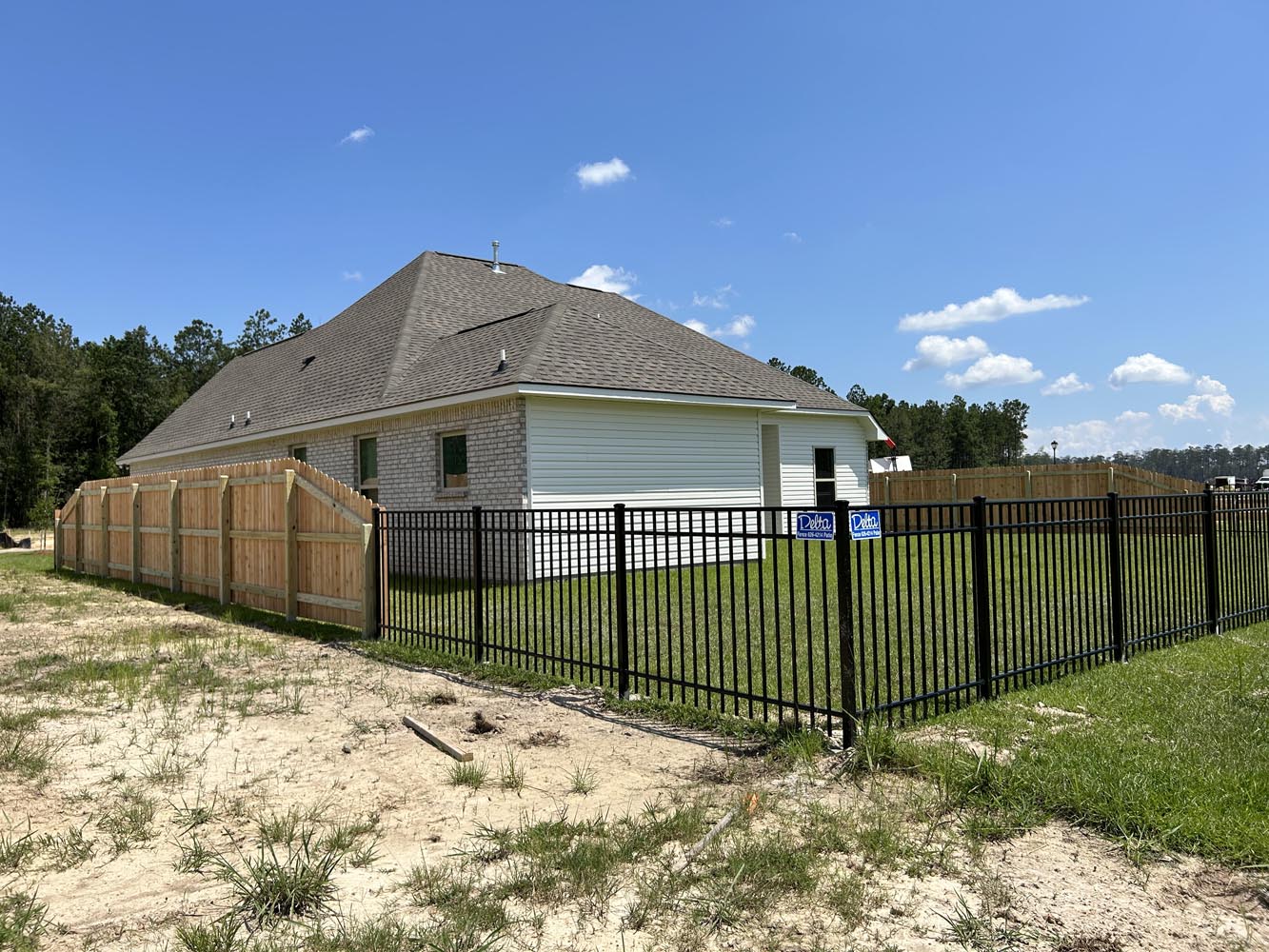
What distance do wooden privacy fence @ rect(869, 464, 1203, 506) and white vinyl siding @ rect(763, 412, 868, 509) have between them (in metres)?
2.45

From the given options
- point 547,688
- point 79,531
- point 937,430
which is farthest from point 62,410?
point 937,430

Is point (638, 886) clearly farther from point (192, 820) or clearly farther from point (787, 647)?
point (787, 647)

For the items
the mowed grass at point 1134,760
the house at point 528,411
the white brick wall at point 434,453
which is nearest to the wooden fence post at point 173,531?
the house at point 528,411

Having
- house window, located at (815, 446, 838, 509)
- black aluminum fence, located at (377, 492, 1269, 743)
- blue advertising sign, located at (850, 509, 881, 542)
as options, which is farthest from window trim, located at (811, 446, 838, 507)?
blue advertising sign, located at (850, 509, 881, 542)

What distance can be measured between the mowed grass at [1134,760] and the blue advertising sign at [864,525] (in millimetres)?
1324

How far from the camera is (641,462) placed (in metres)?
15.1

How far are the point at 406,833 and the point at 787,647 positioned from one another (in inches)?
183

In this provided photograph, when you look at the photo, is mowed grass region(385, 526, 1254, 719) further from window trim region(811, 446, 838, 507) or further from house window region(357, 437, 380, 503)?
window trim region(811, 446, 838, 507)

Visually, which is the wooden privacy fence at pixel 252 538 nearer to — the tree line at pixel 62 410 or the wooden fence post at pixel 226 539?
the wooden fence post at pixel 226 539

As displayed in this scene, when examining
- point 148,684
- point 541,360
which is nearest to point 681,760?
point 148,684

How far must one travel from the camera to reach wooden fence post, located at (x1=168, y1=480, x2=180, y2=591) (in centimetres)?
1424

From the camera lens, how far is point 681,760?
512 cm

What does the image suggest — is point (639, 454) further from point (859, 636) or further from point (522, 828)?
point (522, 828)

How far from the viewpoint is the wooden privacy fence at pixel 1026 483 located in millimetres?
23656
